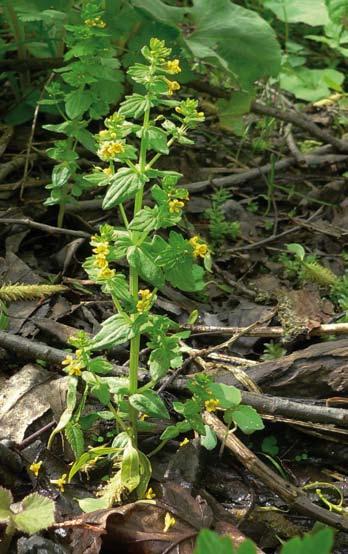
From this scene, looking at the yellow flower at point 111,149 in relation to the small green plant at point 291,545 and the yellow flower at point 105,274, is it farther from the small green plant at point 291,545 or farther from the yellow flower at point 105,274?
the small green plant at point 291,545

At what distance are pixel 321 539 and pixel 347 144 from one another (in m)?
3.40

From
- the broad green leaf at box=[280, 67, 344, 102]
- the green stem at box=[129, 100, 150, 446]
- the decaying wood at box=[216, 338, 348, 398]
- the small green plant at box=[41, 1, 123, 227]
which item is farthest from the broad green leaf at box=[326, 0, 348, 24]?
the green stem at box=[129, 100, 150, 446]

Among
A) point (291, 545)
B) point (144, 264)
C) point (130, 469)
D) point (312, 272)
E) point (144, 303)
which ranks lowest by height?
point (312, 272)

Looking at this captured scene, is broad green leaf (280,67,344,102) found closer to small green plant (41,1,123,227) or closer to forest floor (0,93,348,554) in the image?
forest floor (0,93,348,554)

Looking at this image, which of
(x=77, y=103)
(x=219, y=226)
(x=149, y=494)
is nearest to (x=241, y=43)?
(x=219, y=226)

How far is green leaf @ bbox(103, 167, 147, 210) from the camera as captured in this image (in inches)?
75.5

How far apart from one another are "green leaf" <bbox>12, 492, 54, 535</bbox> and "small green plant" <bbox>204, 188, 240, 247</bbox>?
1.78 meters

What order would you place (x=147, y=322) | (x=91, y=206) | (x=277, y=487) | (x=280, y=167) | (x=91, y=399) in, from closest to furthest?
(x=147, y=322) < (x=277, y=487) < (x=91, y=399) < (x=91, y=206) < (x=280, y=167)

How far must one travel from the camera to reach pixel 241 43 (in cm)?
389

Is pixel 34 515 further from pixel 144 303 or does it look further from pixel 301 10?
pixel 301 10

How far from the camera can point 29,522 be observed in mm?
1851

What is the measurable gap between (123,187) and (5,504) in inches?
32.6

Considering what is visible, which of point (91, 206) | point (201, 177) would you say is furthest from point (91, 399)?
point (201, 177)

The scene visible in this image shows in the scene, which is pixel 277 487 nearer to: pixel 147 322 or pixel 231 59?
pixel 147 322
